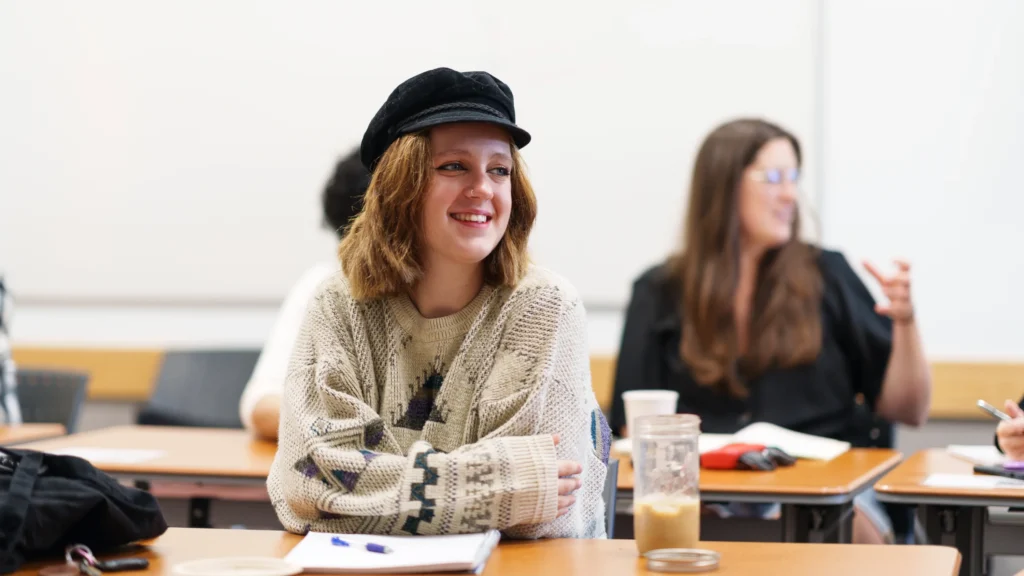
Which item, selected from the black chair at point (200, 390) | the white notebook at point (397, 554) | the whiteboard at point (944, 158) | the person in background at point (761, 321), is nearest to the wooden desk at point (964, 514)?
the person in background at point (761, 321)

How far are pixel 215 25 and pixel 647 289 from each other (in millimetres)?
2001

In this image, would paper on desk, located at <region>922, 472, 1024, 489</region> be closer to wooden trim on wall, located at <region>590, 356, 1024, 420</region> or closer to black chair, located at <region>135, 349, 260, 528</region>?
wooden trim on wall, located at <region>590, 356, 1024, 420</region>

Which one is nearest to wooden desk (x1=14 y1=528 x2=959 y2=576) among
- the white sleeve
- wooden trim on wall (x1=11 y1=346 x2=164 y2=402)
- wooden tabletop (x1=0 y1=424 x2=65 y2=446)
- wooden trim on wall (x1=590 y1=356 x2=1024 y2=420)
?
the white sleeve

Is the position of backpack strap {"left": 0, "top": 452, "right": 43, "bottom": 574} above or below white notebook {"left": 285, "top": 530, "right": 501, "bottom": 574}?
above

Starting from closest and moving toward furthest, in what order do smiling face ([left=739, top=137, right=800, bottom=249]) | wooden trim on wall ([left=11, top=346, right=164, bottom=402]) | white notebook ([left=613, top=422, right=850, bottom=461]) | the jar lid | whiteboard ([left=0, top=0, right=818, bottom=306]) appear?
the jar lid
white notebook ([left=613, top=422, right=850, bottom=461])
smiling face ([left=739, top=137, right=800, bottom=249])
whiteboard ([left=0, top=0, right=818, bottom=306])
wooden trim on wall ([left=11, top=346, right=164, bottom=402])

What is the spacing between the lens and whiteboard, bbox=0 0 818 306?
422 centimetres

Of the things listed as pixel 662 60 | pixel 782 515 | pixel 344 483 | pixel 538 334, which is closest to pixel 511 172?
pixel 538 334

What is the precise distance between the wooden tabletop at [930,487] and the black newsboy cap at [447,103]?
1.03 meters

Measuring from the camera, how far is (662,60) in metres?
4.23

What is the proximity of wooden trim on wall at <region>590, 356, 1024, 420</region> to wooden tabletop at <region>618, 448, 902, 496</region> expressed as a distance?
4.11 feet

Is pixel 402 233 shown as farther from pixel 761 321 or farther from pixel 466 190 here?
pixel 761 321

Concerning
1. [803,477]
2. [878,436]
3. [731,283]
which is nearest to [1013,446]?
[803,477]

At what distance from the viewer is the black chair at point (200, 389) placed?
3.89m

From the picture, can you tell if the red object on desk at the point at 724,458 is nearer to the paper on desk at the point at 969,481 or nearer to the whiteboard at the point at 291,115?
the paper on desk at the point at 969,481
